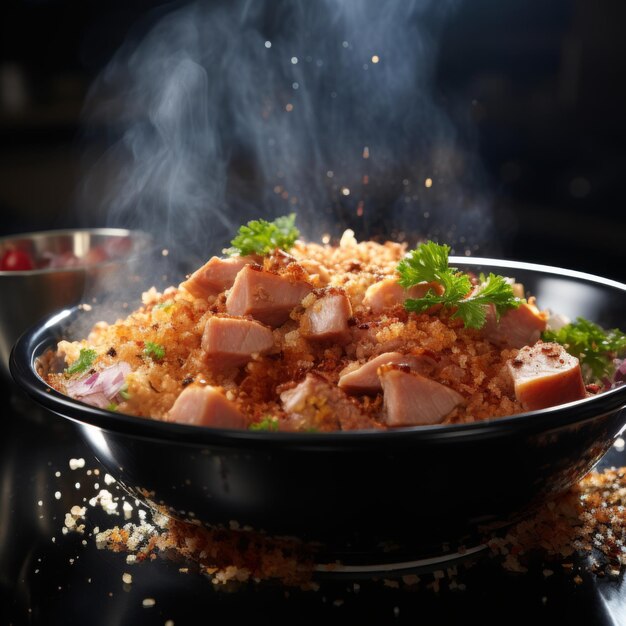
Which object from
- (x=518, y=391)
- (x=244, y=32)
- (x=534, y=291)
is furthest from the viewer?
(x=244, y=32)

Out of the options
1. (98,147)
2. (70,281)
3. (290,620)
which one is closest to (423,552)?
(290,620)

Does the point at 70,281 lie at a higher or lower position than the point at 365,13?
lower

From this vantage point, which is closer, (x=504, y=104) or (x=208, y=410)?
(x=208, y=410)

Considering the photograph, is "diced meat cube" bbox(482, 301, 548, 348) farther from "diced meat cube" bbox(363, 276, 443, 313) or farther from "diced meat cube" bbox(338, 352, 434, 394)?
"diced meat cube" bbox(338, 352, 434, 394)

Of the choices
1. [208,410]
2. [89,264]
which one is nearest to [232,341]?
[208,410]

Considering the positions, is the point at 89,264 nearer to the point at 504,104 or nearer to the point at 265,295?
the point at 265,295

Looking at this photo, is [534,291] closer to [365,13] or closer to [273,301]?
[273,301]

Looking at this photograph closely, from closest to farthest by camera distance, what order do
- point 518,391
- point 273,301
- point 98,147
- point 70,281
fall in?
point 518,391 < point 273,301 < point 70,281 < point 98,147
